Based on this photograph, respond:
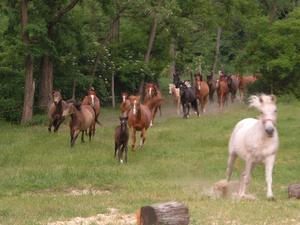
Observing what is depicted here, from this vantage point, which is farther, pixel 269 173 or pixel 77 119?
pixel 77 119

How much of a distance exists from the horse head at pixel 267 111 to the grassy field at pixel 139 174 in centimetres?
133

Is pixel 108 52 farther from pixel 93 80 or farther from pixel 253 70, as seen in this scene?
pixel 253 70

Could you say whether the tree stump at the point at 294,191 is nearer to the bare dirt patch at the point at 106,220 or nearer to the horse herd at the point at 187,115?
the horse herd at the point at 187,115

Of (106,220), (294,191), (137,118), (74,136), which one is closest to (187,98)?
(137,118)

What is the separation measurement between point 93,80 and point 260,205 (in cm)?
3025

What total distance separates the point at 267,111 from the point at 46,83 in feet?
78.6

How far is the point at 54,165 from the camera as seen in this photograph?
20781mm

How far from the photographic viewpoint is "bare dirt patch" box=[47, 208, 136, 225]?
10.5m

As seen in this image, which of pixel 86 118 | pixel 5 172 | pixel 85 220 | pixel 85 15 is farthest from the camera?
pixel 85 15

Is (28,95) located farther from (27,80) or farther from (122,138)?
(122,138)

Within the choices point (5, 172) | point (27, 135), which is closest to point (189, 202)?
point (5, 172)

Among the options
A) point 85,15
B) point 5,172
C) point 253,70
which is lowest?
point 5,172

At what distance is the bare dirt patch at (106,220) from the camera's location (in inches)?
413

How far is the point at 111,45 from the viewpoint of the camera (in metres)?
45.1
